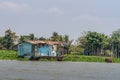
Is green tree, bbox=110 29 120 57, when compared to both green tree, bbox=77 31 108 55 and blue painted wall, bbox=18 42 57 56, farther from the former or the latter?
blue painted wall, bbox=18 42 57 56

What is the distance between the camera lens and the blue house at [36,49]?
67.8 m

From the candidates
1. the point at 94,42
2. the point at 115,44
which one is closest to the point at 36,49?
the point at 94,42

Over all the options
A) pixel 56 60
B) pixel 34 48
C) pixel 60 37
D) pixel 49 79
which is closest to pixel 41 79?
pixel 49 79

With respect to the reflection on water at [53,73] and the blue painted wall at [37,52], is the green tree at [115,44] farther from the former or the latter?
the reflection on water at [53,73]

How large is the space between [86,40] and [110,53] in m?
6.18

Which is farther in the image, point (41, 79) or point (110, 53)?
point (110, 53)

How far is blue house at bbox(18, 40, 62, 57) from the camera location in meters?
67.8

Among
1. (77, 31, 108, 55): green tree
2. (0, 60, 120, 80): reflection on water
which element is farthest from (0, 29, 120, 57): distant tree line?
(0, 60, 120, 80): reflection on water

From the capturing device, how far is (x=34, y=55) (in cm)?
6638

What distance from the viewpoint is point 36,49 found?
68.4 metres

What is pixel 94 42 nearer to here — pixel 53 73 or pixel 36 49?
pixel 36 49

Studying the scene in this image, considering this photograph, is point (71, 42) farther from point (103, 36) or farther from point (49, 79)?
Result: point (49, 79)

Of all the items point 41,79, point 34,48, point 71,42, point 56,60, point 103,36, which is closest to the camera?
point 41,79

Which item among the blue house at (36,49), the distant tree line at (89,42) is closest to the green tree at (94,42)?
the distant tree line at (89,42)
